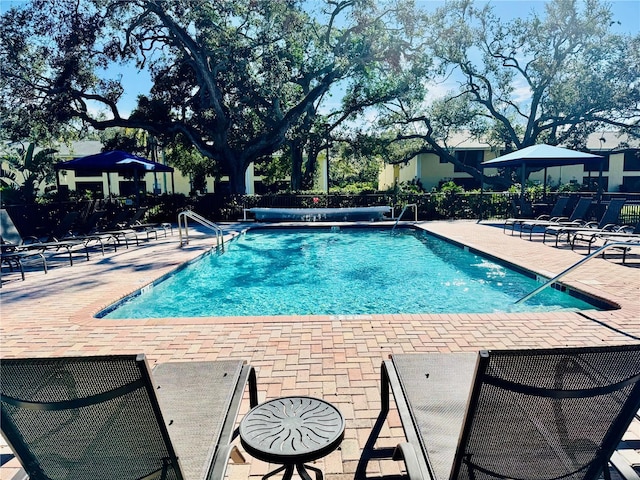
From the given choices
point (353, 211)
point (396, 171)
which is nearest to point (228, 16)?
point (353, 211)

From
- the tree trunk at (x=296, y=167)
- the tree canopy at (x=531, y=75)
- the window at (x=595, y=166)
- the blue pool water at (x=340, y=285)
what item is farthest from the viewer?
the tree trunk at (x=296, y=167)

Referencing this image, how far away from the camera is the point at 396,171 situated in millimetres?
42594

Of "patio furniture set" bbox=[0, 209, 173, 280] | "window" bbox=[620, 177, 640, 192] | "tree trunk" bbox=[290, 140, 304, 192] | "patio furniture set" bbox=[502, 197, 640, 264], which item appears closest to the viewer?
"patio furniture set" bbox=[0, 209, 173, 280]

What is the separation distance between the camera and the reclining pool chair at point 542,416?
1411 mm

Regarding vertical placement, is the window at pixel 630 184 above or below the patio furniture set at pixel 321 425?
above

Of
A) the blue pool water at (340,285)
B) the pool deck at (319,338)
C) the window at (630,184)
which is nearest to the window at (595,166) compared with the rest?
the window at (630,184)

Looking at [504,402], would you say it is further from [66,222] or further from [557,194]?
[557,194]

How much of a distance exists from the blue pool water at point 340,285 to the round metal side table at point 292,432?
13.1 feet

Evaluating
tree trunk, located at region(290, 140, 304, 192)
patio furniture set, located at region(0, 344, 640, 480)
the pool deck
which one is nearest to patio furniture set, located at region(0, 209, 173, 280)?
the pool deck

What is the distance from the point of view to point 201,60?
1661cm

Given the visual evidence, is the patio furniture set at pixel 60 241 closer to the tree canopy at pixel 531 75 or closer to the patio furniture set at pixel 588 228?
the patio furniture set at pixel 588 228

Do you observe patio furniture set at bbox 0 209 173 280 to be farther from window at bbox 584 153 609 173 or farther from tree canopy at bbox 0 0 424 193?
window at bbox 584 153 609 173

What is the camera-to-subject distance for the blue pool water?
6.26 meters

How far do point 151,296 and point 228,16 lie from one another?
14.1m
